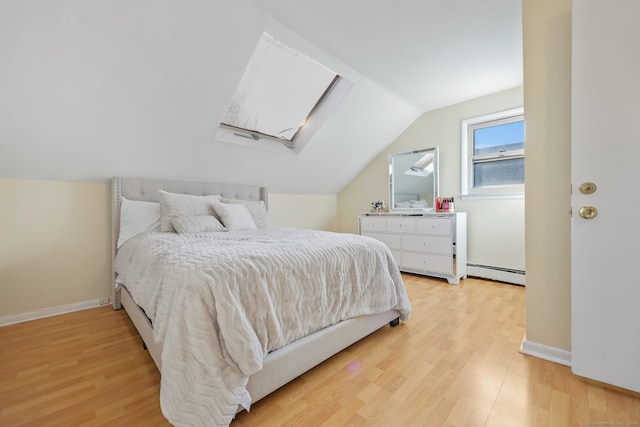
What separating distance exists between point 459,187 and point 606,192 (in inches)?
85.5

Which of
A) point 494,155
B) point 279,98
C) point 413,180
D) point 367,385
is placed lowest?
point 367,385

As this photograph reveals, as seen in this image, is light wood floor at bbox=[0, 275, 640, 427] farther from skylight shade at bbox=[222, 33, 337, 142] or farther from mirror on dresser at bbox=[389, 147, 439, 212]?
skylight shade at bbox=[222, 33, 337, 142]

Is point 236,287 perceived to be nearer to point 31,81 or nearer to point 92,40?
point 92,40

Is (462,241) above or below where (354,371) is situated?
above

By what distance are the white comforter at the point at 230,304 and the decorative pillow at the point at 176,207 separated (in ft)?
2.21

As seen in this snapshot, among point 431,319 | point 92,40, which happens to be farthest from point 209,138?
point 431,319

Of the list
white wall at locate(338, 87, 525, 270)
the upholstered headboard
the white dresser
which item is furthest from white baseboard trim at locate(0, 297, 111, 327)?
white wall at locate(338, 87, 525, 270)

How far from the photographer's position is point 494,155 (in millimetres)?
3104

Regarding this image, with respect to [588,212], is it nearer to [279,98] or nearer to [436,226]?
[436,226]

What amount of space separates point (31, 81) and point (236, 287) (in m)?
1.89

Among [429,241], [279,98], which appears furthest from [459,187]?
[279,98]

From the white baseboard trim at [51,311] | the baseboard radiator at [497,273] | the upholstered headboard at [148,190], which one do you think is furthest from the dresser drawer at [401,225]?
the white baseboard trim at [51,311]

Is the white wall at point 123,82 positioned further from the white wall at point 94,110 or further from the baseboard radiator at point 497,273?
the baseboard radiator at point 497,273

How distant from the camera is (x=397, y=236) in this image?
339 cm
